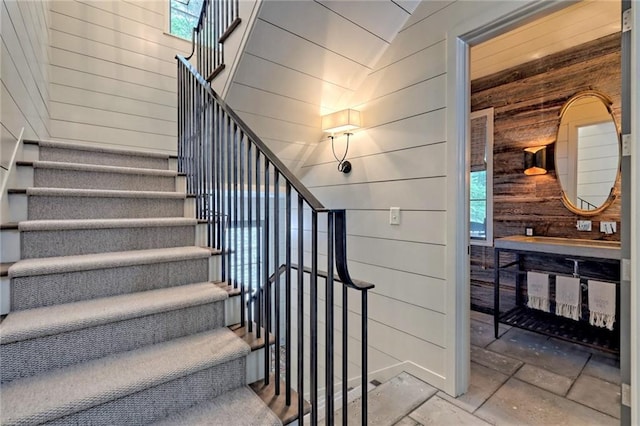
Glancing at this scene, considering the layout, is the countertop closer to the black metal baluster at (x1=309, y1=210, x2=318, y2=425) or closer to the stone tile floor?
the stone tile floor

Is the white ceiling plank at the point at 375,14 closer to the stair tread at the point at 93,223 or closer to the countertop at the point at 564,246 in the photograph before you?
the stair tread at the point at 93,223

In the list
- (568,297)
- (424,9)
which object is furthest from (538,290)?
(424,9)

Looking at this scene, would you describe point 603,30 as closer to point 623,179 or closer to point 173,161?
point 623,179

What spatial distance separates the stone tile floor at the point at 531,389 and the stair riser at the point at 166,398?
0.87 meters

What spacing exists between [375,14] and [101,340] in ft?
7.96

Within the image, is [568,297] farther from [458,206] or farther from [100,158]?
[100,158]

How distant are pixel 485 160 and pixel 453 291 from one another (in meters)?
2.20

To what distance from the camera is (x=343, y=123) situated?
243 centimetres

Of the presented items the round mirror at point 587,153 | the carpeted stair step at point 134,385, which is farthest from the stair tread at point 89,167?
the round mirror at point 587,153

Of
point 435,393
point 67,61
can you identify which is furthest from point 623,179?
point 67,61

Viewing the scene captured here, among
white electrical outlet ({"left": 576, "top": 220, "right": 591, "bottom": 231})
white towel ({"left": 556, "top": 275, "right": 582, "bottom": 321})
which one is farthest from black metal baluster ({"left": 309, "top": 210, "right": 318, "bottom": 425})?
white electrical outlet ({"left": 576, "top": 220, "right": 591, "bottom": 231})

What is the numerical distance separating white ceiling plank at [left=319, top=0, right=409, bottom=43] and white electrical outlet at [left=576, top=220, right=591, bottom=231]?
2360 millimetres

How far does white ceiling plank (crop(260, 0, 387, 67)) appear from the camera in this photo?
187 centimetres

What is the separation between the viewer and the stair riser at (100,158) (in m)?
2.04
